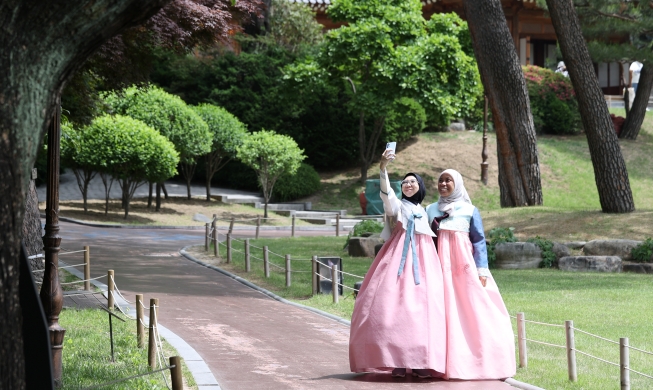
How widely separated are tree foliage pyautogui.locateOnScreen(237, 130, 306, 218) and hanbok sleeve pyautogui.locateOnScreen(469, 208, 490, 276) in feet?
74.5

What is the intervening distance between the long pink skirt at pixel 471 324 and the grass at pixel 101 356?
215 centimetres

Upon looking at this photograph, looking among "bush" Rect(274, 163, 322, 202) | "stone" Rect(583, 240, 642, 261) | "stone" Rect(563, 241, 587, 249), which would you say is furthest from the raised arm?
"bush" Rect(274, 163, 322, 202)

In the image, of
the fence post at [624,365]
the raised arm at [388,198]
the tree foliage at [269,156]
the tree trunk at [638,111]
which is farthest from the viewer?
the tree trunk at [638,111]

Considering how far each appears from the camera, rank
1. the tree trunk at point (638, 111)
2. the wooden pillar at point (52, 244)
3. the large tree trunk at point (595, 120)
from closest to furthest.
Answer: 1. the wooden pillar at point (52, 244)
2. the large tree trunk at point (595, 120)
3. the tree trunk at point (638, 111)

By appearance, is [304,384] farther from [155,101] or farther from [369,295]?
[155,101]

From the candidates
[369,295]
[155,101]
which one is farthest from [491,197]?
[369,295]

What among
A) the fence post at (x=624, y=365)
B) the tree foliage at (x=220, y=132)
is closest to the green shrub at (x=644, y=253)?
the fence post at (x=624, y=365)

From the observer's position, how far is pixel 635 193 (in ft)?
109

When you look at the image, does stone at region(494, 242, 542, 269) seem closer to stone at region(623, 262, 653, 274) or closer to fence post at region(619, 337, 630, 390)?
stone at region(623, 262, 653, 274)

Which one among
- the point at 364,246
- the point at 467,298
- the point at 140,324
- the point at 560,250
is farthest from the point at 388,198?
the point at 364,246

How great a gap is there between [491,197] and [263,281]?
1919 centimetres

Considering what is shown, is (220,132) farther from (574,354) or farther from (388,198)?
(574,354)

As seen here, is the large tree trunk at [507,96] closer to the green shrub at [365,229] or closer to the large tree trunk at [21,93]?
the green shrub at [365,229]

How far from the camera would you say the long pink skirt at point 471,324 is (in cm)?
754
